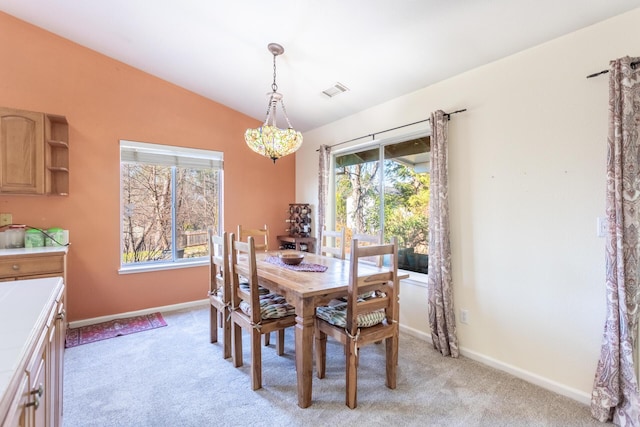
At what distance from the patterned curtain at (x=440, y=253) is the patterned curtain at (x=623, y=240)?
102cm

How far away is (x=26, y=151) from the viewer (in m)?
2.75

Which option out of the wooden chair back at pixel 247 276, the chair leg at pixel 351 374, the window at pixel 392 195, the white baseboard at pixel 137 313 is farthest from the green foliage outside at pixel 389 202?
the white baseboard at pixel 137 313

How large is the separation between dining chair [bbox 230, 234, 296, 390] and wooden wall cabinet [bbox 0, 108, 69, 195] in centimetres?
205

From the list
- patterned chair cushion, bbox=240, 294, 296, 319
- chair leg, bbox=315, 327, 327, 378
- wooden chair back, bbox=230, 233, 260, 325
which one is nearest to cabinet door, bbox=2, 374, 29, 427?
wooden chair back, bbox=230, 233, 260, 325

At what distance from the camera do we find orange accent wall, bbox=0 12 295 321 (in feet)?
9.75

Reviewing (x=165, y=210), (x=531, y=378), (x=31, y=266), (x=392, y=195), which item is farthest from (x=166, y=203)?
(x=531, y=378)

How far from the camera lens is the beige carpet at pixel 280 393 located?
1.83 m

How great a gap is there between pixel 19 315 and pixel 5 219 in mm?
2635

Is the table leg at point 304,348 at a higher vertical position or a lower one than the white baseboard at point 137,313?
higher

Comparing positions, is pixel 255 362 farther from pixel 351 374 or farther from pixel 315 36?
pixel 315 36

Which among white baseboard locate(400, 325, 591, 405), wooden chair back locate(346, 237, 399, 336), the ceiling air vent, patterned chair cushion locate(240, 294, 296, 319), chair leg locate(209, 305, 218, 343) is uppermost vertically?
the ceiling air vent

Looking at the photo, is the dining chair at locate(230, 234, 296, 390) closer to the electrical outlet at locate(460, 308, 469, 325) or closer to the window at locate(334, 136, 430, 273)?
the window at locate(334, 136, 430, 273)

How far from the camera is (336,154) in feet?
13.7

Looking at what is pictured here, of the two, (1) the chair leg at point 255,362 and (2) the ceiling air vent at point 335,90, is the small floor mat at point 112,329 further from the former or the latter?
(2) the ceiling air vent at point 335,90
